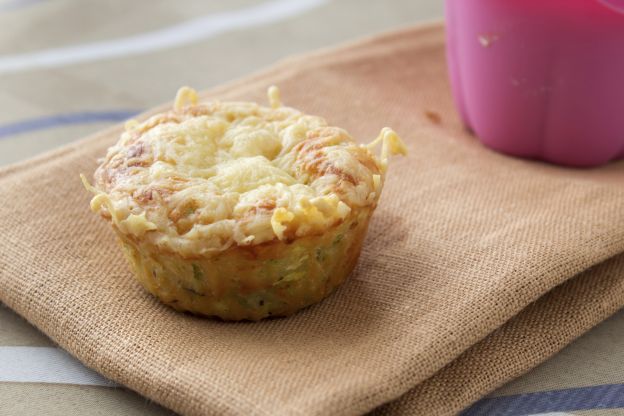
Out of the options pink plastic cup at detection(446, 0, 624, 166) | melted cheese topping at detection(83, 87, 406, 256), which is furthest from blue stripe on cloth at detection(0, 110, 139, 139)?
pink plastic cup at detection(446, 0, 624, 166)

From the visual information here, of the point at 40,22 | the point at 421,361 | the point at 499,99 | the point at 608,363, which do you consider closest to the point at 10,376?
the point at 421,361

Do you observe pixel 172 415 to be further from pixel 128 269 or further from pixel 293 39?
Result: pixel 293 39

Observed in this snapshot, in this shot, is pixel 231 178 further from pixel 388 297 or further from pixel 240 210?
pixel 388 297

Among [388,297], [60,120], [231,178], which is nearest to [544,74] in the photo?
[388,297]

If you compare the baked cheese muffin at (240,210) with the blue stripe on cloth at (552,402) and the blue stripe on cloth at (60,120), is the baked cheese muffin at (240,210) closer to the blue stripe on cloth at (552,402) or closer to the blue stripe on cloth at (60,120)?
the blue stripe on cloth at (552,402)

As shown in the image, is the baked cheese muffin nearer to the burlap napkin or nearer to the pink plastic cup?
the burlap napkin
